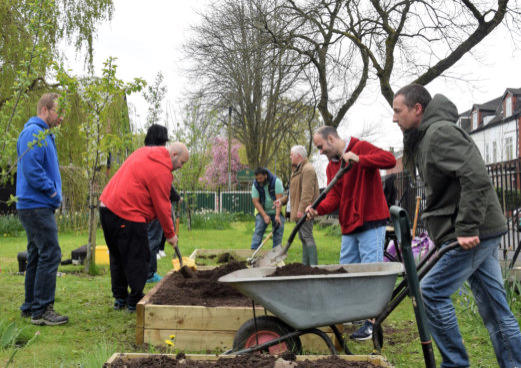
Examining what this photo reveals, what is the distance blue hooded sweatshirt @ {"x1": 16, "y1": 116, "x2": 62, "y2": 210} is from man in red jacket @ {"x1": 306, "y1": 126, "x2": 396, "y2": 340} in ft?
7.14

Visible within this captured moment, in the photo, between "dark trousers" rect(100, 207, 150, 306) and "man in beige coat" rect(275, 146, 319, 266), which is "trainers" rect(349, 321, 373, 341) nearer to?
"dark trousers" rect(100, 207, 150, 306)

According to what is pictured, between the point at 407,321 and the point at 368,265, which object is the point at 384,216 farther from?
the point at 407,321

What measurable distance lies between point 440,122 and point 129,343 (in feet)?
8.66

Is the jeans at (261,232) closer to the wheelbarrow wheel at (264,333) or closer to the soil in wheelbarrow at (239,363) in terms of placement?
the wheelbarrow wheel at (264,333)

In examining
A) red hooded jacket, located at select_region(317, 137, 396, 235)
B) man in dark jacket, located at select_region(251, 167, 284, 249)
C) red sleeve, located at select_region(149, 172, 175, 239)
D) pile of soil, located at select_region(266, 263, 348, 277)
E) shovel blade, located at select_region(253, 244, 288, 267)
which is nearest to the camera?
pile of soil, located at select_region(266, 263, 348, 277)

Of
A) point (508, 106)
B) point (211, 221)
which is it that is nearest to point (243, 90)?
point (211, 221)

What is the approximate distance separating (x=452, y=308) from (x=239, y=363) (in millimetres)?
1178

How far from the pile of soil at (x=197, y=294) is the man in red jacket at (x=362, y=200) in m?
0.94

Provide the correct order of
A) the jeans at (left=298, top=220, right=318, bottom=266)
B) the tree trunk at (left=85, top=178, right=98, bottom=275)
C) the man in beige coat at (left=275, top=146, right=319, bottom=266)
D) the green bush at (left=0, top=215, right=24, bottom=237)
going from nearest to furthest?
1. the man in beige coat at (left=275, top=146, right=319, bottom=266)
2. the jeans at (left=298, top=220, right=318, bottom=266)
3. the tree trunk at (left=85, top=178, right=98, bottom=275)
4. the green bush at (left=0, top=215, right=24, bottom=237)

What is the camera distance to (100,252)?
7.84 metres

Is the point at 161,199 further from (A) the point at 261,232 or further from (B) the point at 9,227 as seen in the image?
(B) the point at 9,227

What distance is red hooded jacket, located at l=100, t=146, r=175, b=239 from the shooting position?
4238mm

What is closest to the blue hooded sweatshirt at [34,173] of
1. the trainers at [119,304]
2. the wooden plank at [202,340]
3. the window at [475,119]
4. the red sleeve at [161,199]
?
the red sleeve at [161,199]

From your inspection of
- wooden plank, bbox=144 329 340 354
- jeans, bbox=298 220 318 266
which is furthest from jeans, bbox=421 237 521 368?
jeans, bbox=298 220 318 266
